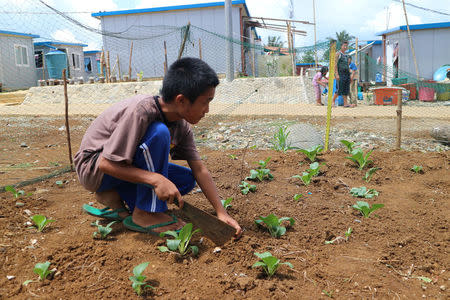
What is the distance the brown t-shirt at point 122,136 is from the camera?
2049 mm

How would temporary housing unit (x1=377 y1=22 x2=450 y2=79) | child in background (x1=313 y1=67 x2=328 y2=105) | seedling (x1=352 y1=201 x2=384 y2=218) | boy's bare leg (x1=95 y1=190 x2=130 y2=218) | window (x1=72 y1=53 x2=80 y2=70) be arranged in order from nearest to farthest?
boy's bare leg (x1=95 y1=190 x2=130 y2=218), seedling (x1=352 y1=201 x2=384 y2=218), child in background (x1=313 y1=67 x2=328 y2=105), temporary housing unit (x1=377 y1=22 x2=450 y2=79), window (x1=72 y1=53 x2=80 y2=70)

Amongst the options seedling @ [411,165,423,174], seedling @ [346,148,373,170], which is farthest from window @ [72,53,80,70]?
seedling @ [411,165,423,174]

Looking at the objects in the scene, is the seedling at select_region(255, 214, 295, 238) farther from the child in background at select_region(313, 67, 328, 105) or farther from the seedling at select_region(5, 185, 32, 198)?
the child in background at select_region(313, 67, 328, 105)

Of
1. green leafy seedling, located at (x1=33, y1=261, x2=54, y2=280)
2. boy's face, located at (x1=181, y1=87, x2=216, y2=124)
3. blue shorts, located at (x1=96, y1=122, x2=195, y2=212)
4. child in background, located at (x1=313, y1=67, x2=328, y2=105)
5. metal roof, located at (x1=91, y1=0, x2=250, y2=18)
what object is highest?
metal roof, located at (x1=91, y1=0, x2=250, y2=18)

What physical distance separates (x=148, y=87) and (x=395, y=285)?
1259cm

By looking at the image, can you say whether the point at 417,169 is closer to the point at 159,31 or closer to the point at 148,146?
the point at 148,146

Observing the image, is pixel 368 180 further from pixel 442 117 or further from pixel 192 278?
pixel 442 117

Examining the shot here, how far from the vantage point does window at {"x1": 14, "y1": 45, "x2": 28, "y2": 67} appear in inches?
801

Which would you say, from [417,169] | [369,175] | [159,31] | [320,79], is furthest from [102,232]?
[159,31]

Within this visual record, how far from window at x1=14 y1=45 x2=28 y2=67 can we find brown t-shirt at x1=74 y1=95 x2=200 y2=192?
2121 centimetres

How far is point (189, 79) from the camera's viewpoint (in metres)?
2.09

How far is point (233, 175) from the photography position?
3.82 meters

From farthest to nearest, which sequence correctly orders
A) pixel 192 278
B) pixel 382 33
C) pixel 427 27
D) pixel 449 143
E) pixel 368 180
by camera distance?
pixel 382 33
pixel 427 27
pixel 449 143
pixel 368 180
pixel 192 278

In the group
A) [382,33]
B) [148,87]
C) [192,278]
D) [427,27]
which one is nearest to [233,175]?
[192,278]
